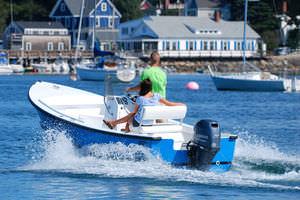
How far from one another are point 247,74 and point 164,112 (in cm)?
3253

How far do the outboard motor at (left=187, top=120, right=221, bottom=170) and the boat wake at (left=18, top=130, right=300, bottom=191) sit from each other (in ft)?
0.66

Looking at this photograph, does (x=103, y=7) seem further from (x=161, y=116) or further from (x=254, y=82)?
(x=161, y=116)

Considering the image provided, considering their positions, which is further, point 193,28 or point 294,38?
point 294,38

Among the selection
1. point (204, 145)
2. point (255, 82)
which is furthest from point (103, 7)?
point (204, 145)

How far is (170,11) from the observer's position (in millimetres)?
99938

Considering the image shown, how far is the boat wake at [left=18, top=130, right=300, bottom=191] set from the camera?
450 inches

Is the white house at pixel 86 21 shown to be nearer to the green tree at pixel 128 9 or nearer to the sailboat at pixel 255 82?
the green tree at pixel 128 9

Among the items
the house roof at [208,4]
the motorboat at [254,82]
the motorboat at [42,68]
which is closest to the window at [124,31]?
the motorboat at [42,68]

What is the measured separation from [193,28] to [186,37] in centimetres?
198

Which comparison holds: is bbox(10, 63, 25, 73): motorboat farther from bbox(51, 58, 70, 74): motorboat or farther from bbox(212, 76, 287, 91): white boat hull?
bbox(212, 76, 287, 91): white boat hull

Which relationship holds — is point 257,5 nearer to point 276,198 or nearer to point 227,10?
point 227,10

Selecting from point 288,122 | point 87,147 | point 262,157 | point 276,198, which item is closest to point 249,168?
point 262,157

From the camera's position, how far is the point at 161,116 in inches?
465

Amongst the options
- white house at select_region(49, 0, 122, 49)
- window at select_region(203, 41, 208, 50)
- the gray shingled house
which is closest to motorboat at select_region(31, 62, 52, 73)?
the gray shingled house
